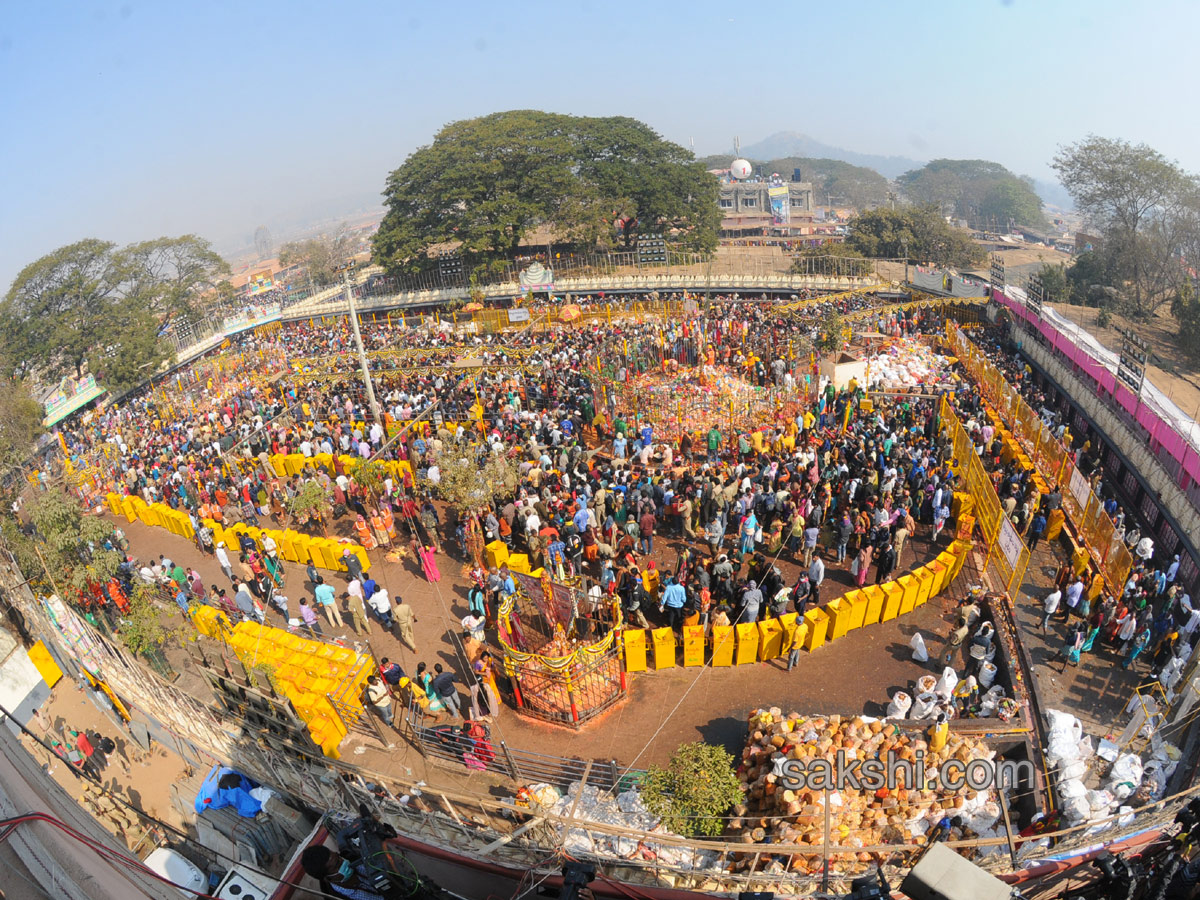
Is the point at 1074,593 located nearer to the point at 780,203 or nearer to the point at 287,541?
the point at 287,541

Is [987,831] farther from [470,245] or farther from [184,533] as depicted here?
[470,245]

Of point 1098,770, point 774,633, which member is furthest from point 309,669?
point 1098,770

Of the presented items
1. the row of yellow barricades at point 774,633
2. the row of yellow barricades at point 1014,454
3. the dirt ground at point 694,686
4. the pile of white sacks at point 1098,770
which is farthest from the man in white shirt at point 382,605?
the row of yellow barricades at point 1014,454

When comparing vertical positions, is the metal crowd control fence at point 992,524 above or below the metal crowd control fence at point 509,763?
above

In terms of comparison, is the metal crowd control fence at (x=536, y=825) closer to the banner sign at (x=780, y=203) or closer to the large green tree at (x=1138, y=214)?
the large green tree at (x=1138, y=214)

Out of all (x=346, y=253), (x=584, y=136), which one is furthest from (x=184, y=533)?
(x=346, y=253)

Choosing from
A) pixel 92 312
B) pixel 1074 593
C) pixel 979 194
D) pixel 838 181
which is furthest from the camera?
pixel 838 181

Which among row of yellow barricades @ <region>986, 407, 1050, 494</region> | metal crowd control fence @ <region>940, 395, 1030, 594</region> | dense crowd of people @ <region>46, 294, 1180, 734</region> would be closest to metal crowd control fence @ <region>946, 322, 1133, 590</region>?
row of yellow barricades @ <region>986, 407, 1050, 494</region>
